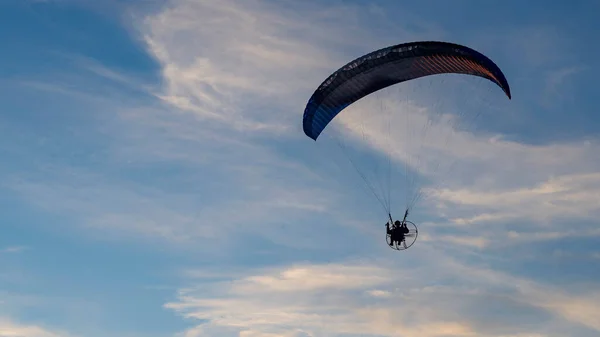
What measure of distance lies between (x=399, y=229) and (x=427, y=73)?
378 inches

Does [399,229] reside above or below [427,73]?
below

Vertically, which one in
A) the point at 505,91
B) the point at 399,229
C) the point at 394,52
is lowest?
the point at 399,229

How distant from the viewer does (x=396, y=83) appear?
181 feet

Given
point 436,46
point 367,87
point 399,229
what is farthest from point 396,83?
point 399,229

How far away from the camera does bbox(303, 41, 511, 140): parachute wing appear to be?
49562 mm

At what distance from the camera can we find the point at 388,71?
53219 millimetres

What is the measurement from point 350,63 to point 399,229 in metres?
10.5

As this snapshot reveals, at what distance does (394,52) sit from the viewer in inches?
2010

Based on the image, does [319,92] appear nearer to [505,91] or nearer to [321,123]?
[321,123]

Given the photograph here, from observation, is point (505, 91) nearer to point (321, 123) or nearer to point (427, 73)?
point (427, 73)

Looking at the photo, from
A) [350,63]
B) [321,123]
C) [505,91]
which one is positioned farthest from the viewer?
[321,123]

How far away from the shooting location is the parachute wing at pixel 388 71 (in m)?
49.6

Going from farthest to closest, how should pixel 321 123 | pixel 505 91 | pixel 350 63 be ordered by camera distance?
pixel 321 123 < pixel 350 63 < pixel 505 91

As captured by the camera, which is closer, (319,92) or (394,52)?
(394,52)
